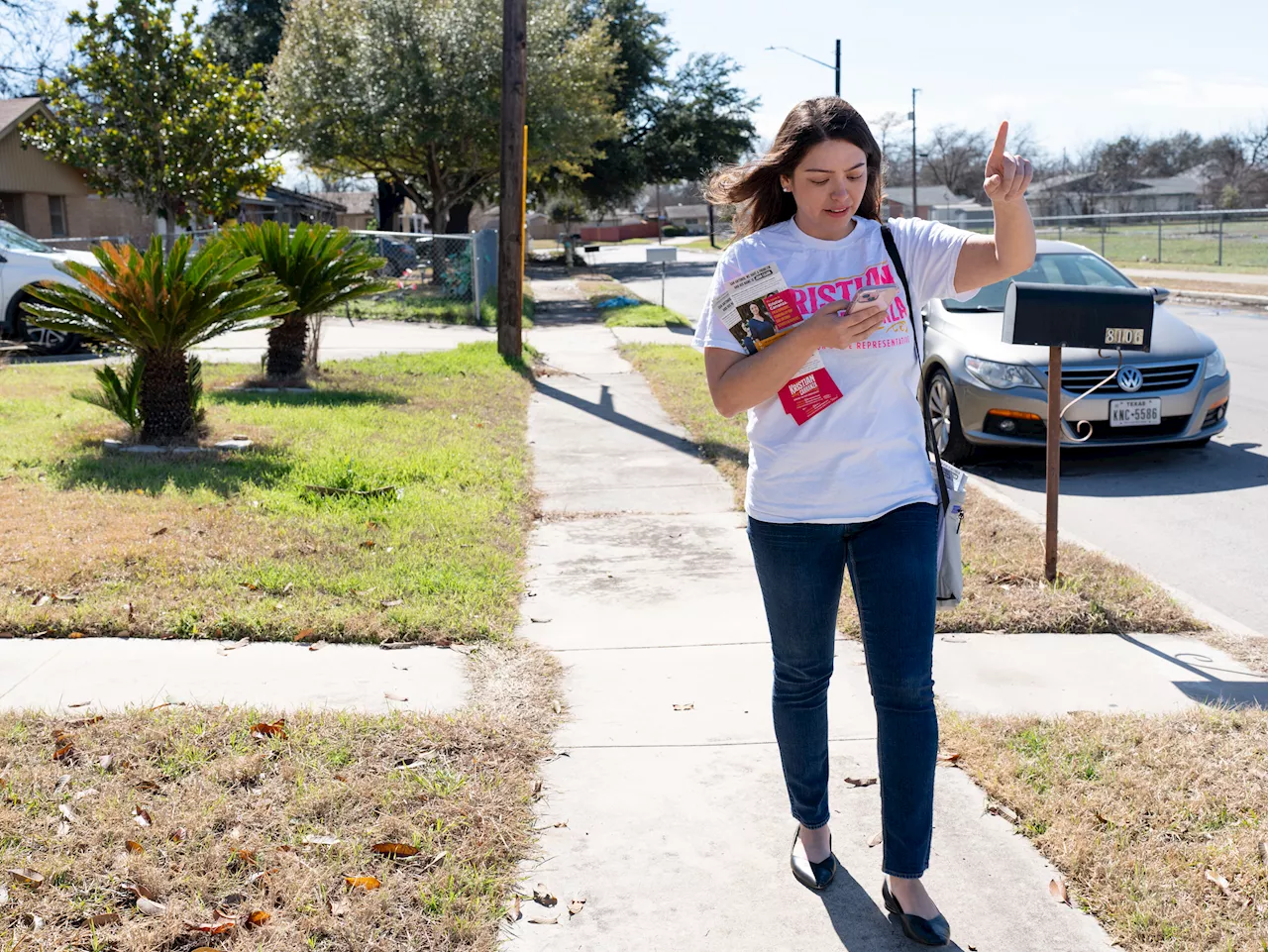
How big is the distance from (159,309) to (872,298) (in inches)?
260

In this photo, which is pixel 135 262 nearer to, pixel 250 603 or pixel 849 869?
pixel 250 603

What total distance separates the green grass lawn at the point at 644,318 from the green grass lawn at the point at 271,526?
432 inches

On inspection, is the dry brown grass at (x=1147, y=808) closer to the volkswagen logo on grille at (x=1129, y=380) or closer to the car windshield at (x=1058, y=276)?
the volkswagen logo on grille at (x=1129, y=380)

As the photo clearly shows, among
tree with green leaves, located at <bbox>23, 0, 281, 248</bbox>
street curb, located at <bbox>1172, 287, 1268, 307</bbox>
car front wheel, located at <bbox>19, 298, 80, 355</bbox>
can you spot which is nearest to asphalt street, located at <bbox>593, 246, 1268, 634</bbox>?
car front wheel, located at <bbox>19, 298, 80, 355</bbox>

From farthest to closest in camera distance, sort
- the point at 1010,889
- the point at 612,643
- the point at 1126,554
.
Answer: the point at 1126,554 < the point at 612,643 < the point at 1010,889

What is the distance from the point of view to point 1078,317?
5.67 meters

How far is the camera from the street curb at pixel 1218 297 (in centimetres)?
2198

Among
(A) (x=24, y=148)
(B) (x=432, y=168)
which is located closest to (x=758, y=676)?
(B) (x=432, y=168)

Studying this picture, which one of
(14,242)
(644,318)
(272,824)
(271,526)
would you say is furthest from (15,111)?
(272,824)

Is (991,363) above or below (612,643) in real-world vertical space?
above

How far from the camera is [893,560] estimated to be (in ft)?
9.57

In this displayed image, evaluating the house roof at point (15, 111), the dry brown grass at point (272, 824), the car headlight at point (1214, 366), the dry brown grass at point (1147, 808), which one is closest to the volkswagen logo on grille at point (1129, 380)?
the car headlight at point (1214, 366)

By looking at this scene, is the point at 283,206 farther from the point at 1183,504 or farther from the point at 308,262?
the point at 1183,504

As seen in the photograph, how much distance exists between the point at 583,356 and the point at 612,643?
11.5 metres
